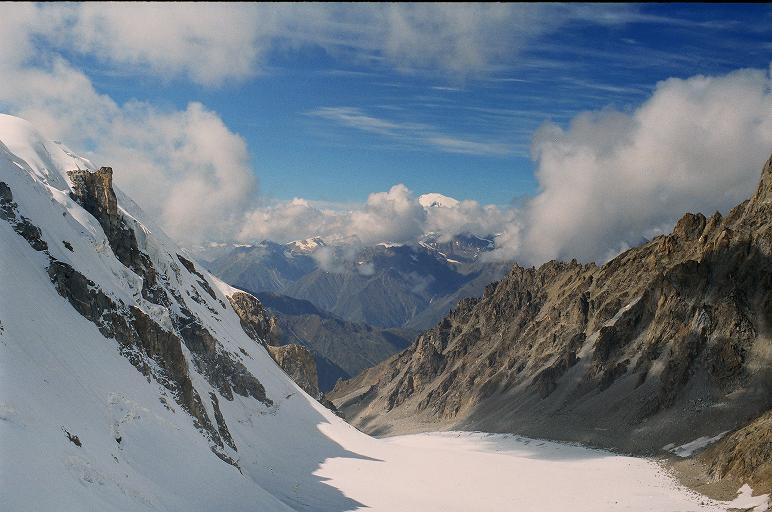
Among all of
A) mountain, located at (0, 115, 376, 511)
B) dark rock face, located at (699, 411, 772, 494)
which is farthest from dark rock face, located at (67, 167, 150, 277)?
dark rock face, located at (699, 411, 772, 494)

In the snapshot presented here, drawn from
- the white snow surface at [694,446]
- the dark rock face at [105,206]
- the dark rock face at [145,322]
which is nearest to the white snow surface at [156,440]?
the dark rock face at [145,322]

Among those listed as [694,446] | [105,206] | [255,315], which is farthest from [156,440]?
[255,315]

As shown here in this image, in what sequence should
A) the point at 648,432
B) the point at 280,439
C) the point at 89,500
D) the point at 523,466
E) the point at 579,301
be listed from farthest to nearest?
1. the point at 579,301
2. the point at 648,432
3. the point at 523,466
4. the point at 280,439
5. the point at 89,500

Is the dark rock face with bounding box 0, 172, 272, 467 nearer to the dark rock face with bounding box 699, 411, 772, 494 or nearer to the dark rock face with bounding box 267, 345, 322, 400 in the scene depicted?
the dark rock face with bounding box 267, 345, 322, 400

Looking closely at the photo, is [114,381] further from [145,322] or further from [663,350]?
[663,350]

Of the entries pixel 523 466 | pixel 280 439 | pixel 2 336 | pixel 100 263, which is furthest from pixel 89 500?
pixel 523 466

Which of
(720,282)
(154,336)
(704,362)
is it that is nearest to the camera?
(154,336)

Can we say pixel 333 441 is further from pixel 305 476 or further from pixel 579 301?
pixel 579 301

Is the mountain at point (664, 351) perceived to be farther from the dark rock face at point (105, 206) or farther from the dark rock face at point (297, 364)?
the dark rock face at point (105, 206)
